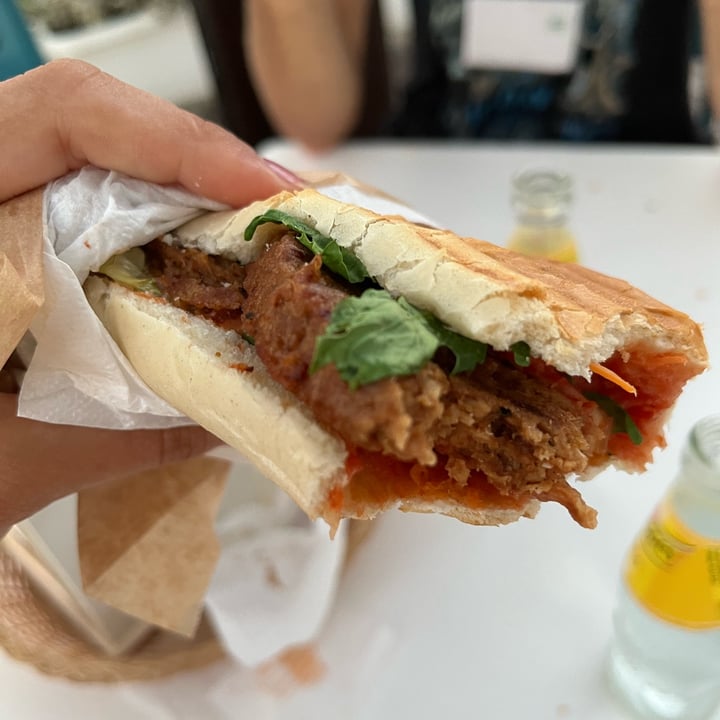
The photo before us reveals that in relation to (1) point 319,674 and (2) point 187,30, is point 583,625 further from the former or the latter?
(2) point 187,30

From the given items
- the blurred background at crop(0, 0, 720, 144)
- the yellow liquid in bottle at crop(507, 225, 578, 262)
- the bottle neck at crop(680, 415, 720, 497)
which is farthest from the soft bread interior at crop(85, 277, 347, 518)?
the blurred background at crop(0, 0, 720, 144)

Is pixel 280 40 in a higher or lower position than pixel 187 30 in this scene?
higher

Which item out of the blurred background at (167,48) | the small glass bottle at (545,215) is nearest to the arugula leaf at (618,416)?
the small glass bottle at (545,215)

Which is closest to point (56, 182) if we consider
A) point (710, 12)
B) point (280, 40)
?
point (280, 40)

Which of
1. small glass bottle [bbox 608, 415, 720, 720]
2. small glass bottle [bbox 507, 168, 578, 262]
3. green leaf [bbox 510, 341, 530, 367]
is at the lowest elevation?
small glass bottle [bbox 608, 415, 720, 720]

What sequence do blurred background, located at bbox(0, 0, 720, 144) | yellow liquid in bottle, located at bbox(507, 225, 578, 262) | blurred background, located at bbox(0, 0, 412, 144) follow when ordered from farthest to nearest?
1. blurred background, located at bbox(0, 0, 412, 144)
2. blurred background, located at bbox(0, 0, 720, 144)
3. yellow liquid in bottle, located at bbox(507, 225, 578, 262)

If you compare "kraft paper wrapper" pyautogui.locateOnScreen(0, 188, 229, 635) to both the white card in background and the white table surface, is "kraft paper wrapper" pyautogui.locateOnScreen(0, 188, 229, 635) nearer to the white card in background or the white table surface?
the white table surface

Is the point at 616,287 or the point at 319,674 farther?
the point at 319,674
